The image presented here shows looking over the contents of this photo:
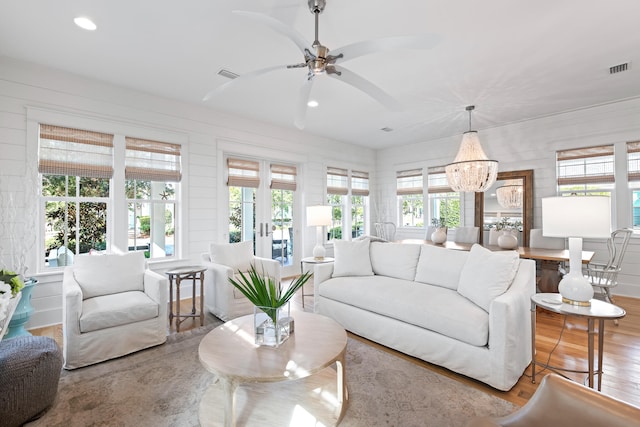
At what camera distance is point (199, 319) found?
3.54m

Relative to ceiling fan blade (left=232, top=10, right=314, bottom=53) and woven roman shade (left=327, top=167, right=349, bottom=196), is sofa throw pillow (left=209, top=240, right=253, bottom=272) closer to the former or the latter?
ceiling fan blade (left=232, top=10, right=314, bottom=53)

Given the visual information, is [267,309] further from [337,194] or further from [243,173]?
[337,194]

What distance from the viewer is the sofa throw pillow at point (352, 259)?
353cm

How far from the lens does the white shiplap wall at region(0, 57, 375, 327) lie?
3221 mm

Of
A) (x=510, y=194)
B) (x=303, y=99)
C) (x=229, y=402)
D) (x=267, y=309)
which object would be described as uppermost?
(x=303, y=99)

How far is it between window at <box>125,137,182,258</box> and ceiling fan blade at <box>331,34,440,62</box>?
10.6 ft

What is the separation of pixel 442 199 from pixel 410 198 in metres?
0.78

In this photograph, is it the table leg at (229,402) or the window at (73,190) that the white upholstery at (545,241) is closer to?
the table leg at (229,402)

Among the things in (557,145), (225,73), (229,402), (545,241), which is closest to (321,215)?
(225,73)

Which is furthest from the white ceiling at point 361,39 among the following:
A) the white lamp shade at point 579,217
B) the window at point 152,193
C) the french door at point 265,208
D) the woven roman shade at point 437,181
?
the woven roman shade at point 437,181

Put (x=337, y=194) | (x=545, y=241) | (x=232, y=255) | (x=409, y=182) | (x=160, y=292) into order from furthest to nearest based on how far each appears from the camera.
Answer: (x=409, y=182) < (x=337, y=194) < (x=545, y=241) < (x=232, y=255) < (x=160, y=292)

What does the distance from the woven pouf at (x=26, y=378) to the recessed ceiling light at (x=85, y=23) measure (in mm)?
2578

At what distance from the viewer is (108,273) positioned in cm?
296

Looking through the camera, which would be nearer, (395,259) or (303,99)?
(303,99)
